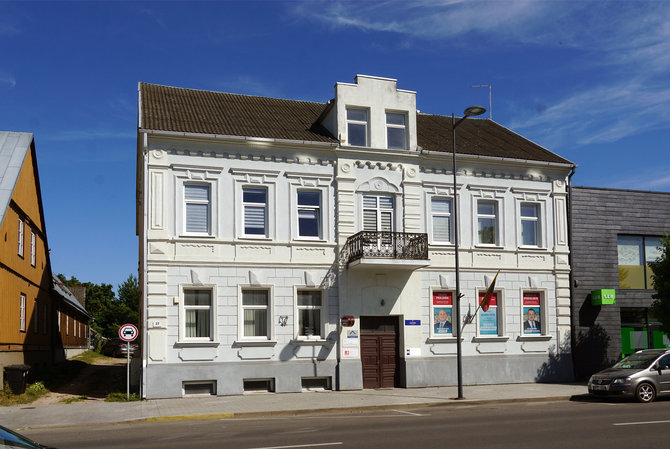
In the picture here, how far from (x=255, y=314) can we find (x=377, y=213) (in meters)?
5.69

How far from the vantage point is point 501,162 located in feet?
85.6

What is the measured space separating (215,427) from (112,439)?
241 centimetres

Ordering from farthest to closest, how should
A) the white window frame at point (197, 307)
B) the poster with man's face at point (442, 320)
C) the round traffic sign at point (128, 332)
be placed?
1. the poster with man's face at point (442, 320)
2. the white window frame at point (197, 307)
3. the round traffic sign at point (128, 332)

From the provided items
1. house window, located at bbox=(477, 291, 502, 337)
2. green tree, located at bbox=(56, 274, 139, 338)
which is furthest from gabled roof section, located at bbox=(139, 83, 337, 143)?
green tree, located at bbox=(56, 274, 139, 338)

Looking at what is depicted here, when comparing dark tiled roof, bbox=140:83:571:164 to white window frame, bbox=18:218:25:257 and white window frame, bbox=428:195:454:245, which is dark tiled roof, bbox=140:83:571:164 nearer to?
white window frame, bbox=428:195:454:245

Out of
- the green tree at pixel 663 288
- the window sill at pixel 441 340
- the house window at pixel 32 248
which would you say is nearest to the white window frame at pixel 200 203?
the window sill at pixel 441 340

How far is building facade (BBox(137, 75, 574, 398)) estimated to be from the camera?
869 inches

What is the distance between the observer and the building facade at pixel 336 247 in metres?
22.1

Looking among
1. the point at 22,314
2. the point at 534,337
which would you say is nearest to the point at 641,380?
the point at 534,337

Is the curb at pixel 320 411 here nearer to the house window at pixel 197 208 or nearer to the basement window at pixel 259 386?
the basement window at pixel 259 386

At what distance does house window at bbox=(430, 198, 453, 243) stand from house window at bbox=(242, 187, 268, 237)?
252 inches

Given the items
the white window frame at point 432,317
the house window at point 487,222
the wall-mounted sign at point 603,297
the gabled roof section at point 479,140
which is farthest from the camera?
the wall-mounted sign at point 603,297

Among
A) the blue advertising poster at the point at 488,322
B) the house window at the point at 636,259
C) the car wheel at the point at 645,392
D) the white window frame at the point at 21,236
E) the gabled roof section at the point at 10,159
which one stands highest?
the gabled roof section at the point at 10,159

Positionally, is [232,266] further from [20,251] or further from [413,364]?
[20,251]
